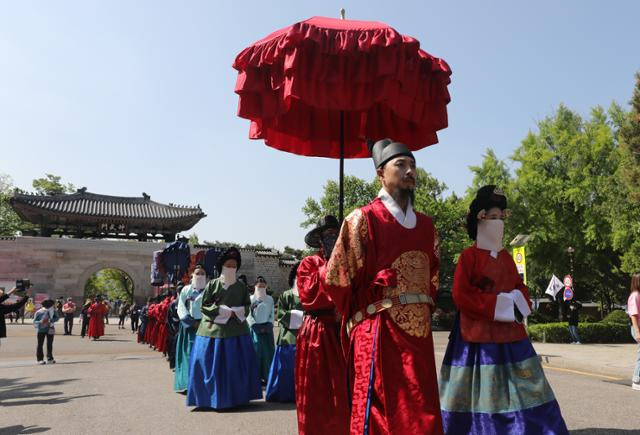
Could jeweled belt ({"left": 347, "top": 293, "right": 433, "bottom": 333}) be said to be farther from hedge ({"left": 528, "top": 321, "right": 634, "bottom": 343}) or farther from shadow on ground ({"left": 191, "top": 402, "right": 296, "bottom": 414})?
hedge ({"left": 528, "top": 321, "right": 634, "bottom": 343})

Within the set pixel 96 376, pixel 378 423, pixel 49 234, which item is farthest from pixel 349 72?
pixel 49 234

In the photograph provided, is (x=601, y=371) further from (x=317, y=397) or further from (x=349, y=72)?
(x=349, y=72)

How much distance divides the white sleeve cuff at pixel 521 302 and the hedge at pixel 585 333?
586 inches

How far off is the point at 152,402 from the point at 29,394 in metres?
2.67

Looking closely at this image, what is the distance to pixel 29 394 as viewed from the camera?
809cm

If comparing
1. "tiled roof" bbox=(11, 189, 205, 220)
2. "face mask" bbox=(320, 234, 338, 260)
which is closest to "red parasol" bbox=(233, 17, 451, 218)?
"face mask" bbox=(320, 234, 338, 260)

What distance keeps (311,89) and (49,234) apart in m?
40.9

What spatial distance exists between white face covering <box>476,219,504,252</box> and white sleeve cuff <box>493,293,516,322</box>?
0.45 m

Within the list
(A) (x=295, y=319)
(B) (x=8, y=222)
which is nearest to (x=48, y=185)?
(B) (x=8, y=222)

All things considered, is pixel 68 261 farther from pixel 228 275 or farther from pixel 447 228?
pixel 228 275

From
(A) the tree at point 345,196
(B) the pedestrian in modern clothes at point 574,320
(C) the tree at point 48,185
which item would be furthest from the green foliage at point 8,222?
(B) the pedestrian in modern clothes at point 574,320

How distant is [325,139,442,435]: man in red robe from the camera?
2.87 meters

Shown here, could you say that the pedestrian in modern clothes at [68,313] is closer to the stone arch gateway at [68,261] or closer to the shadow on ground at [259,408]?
the stone arch gateway at [68,261]

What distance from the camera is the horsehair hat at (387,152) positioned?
326 cm
